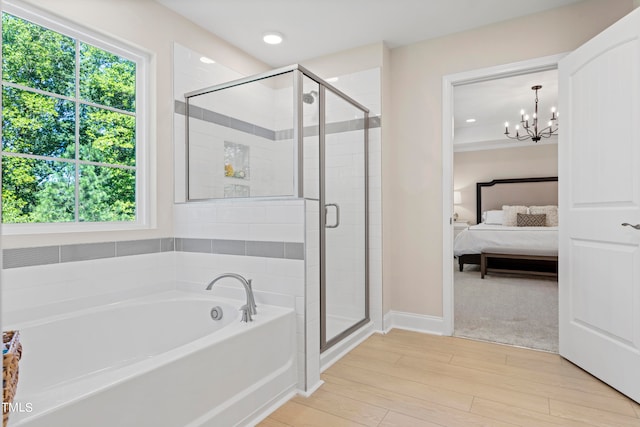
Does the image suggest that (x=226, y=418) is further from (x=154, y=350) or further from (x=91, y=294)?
(x=91, y=294)

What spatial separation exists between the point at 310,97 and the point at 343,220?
36.6 inches

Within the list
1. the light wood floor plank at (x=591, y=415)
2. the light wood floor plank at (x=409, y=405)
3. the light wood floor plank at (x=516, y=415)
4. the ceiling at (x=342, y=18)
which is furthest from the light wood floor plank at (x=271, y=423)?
the ceiling at (x=342, y=18)

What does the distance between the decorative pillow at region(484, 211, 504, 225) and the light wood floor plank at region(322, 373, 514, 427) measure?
18.5 feet

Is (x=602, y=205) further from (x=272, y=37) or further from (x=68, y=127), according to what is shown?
(x=68, y=127)

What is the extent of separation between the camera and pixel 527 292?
451 cm

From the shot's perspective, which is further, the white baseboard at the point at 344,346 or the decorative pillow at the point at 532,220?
the decorative pillow at the point at 532,220

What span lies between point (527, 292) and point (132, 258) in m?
4.20

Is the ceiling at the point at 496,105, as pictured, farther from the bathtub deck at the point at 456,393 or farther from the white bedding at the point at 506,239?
the bathtub deck at the point at 456,393

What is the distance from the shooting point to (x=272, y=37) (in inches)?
124

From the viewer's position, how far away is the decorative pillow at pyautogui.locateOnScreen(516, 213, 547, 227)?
635 centimetres

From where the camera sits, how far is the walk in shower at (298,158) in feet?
7.86

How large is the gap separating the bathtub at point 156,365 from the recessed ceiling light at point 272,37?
208 cm

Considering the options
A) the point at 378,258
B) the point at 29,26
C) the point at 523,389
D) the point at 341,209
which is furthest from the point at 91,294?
the point at 523,389

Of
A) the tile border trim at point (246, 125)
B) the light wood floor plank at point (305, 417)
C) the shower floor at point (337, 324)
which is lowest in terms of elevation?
the light wood floor plank at point (305, 417)
